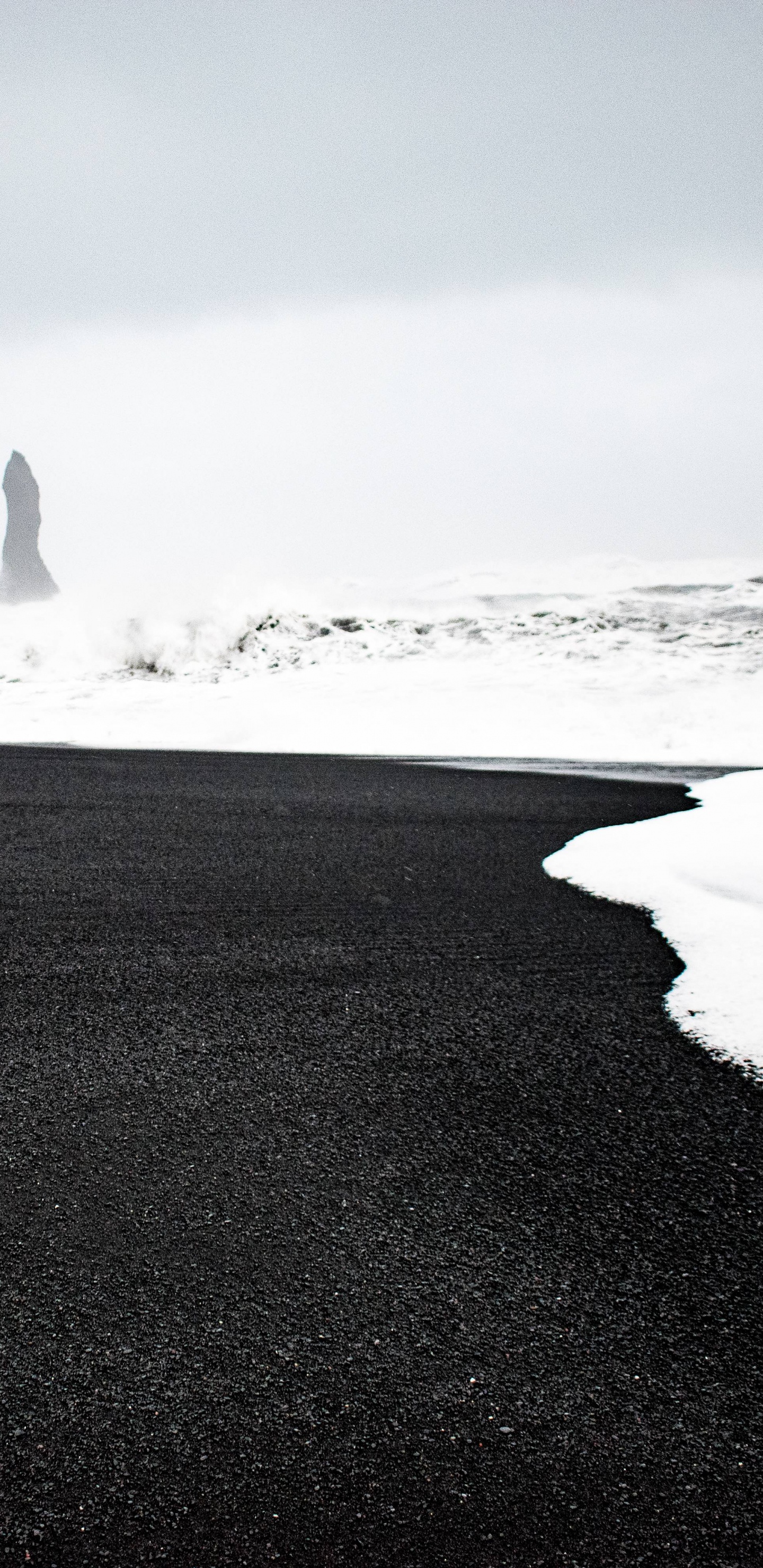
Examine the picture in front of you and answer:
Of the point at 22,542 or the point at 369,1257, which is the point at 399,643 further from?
the point at 22,542

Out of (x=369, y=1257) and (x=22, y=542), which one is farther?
(x=22, y=542)

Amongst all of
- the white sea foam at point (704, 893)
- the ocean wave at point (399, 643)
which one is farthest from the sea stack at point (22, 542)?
the white sea foam at point (704, 893)

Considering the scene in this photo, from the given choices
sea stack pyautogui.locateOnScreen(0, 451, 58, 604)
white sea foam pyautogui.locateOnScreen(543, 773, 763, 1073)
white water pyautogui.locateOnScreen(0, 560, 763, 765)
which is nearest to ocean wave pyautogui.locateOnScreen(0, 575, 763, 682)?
white water pyautogui.locateOnScreen(0, 560, 763, 765)

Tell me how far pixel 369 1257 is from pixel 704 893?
3.99 m

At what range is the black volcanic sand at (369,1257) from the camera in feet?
4.73

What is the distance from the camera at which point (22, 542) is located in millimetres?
188250

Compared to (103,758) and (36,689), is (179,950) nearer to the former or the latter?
(103,758)

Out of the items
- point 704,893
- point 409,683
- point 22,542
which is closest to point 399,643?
point 409,683

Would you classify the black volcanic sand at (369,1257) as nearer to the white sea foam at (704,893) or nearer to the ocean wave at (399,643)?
the white sea foam at (704,893)

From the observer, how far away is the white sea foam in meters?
3.60

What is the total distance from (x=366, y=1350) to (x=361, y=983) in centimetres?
212

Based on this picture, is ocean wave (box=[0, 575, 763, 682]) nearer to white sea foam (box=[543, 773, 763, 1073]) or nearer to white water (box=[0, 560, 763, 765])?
white water (box=[0, 560, 763, 765])

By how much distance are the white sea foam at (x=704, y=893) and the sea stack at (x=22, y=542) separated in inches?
7496

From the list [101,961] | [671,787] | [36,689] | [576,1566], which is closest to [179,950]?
[101,961]
